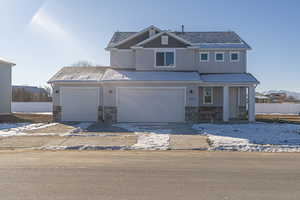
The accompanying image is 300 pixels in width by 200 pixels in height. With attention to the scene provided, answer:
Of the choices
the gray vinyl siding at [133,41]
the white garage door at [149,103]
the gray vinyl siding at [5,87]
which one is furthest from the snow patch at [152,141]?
the gray vinyl siding at [5,87]

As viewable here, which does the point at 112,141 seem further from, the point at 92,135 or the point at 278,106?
the point at 278,106

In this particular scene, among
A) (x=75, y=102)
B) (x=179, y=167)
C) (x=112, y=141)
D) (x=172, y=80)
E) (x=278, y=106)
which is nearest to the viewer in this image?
(x=179, y=167)

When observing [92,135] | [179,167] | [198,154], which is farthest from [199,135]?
[179,167]

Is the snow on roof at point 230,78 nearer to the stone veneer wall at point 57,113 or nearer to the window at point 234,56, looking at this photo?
the window at point 234,56

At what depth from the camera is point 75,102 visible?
19.4 meters

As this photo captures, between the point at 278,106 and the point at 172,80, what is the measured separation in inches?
839

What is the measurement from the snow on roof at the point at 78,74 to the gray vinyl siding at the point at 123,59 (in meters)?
1.30

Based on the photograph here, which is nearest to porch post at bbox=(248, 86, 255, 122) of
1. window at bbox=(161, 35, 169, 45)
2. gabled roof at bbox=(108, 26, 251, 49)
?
gabled roof at bbox=(108, 26, 251, 49)

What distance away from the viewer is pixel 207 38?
22.7 m

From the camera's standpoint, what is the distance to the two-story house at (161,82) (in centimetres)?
1853

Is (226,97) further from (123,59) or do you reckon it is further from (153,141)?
(153,141)

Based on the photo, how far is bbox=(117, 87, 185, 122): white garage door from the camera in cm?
1855

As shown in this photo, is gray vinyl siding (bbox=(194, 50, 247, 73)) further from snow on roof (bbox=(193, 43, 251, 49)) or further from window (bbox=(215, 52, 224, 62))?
snow on roof (bbox=(193, 43, 251, 49))

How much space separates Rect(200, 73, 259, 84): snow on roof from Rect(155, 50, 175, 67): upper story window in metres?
2.63
